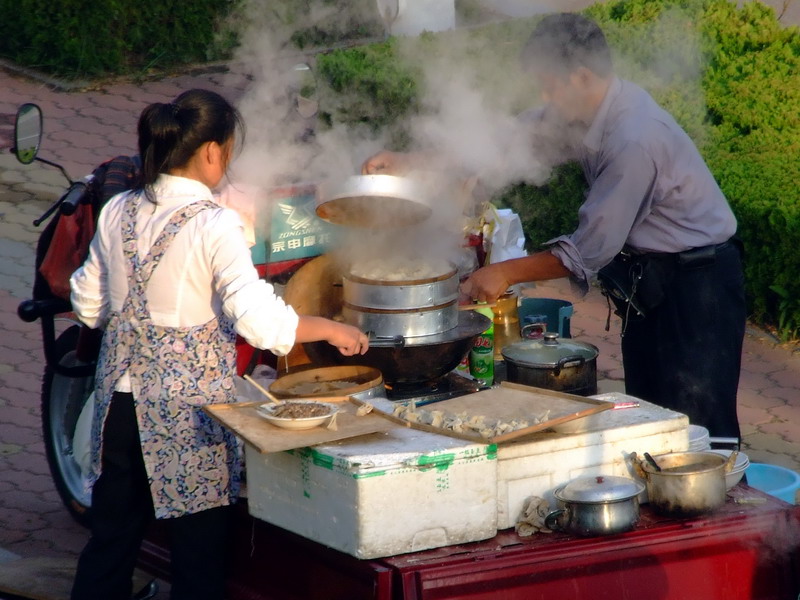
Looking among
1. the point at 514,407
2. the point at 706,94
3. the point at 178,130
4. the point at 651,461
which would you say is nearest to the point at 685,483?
the point at 651,461

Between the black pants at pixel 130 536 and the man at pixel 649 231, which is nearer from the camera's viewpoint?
the black pants at pixel 130 536

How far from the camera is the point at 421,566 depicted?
288 centimetres

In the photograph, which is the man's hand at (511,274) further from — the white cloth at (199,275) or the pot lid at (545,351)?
the white cloth at (199,275)

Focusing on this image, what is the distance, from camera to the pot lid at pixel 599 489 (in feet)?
9.80

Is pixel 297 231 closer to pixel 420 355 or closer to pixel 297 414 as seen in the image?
pixel 420 355

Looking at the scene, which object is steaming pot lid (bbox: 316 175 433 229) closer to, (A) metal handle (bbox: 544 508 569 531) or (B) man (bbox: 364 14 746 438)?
(B) man (bbox: 364 14 746 438)

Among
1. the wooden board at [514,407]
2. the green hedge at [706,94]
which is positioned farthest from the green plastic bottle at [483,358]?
the green hedge at [706,94]

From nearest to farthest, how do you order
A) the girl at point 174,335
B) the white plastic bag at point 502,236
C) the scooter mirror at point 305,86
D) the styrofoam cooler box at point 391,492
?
1. the styrofoam cooler box at point 391,492
2. the girl at point 174,335
3. the white plastic bag at point 502,236
4. the scooter mirror at point 305,86

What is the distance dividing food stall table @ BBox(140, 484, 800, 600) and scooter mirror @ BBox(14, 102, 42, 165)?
1.37m

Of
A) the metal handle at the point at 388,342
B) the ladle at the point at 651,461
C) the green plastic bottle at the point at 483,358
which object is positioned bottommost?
the ladle at the point at 651,461

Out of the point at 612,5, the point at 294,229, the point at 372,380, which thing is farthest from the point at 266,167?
the point at 612,5

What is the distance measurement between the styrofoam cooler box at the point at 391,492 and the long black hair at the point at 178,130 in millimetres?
853

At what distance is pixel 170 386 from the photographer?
304cm

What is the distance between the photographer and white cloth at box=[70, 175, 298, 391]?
2.93m
